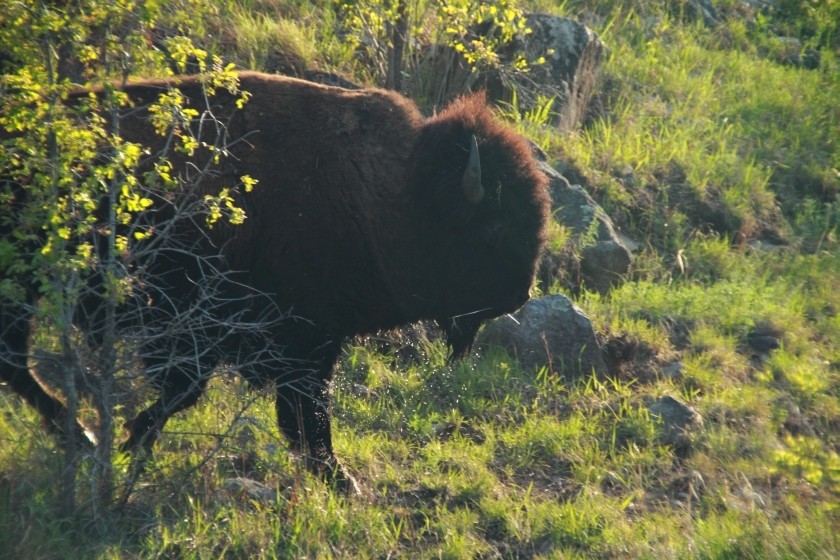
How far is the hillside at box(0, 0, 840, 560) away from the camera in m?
4.76

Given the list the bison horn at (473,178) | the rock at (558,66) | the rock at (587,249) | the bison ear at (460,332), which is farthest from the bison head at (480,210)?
the rock at (558,66)

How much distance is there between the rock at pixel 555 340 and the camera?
23.1ft

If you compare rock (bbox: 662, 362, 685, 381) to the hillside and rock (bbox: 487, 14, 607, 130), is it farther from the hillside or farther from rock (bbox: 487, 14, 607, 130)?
rock (bbox: 487, 14, 607, 130)

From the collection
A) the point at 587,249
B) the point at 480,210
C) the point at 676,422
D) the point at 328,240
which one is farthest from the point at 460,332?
the point at 587,249

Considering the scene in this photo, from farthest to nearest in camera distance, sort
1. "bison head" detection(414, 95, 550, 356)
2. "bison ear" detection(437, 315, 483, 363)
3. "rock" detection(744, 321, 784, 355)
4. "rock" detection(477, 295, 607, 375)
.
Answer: "rock" detection(744, 321, 784, 355) < "rock" detection(477, 295, 607, 375) < "bison ear" detection(437, 315, 483, 363) < "bison head" detection(414, 95, 550, 356)

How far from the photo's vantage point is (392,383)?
6680 millimetres

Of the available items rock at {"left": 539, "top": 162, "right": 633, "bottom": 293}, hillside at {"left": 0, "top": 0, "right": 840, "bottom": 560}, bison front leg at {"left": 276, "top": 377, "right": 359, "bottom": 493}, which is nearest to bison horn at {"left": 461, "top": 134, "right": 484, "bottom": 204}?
bison front leg at {"left": 276, "top": 377, "right": 359, "bottom": 493}

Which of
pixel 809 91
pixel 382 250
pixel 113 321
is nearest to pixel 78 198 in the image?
pixel 113 321

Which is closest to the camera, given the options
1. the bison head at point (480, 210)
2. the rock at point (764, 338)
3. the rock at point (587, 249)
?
the bison head at point (480, 210)

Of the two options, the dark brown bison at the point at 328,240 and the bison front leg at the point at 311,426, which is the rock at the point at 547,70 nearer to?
the dark brown bison at the point at 328,240

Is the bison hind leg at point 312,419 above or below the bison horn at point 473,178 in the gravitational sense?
below

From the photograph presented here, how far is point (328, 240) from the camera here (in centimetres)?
538

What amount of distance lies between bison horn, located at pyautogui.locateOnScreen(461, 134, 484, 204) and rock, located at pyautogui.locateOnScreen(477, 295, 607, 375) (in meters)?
1.71

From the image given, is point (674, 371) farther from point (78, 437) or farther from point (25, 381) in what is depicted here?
point (25, 381)
